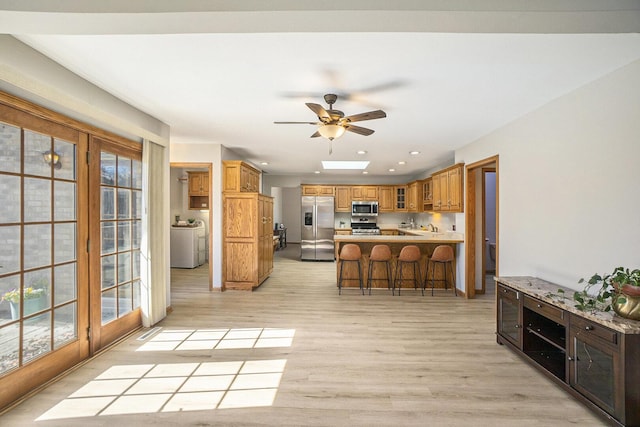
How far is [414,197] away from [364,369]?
6115 mm

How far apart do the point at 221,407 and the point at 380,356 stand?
58.5 inches

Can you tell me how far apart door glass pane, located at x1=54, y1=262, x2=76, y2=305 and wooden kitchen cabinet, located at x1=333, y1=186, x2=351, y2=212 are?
672cm

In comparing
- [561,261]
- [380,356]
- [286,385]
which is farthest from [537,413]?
[286,385]

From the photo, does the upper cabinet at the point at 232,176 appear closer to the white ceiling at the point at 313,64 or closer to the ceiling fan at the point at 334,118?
the white ceiling at the point at 313,64

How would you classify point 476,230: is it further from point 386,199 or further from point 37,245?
point 37,245

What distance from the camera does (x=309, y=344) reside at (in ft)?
10.3

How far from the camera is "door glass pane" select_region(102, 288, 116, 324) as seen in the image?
3.03m

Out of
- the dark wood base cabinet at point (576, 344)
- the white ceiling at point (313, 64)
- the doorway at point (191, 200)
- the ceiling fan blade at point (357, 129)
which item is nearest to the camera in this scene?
the white ceiling at point (313, 64)

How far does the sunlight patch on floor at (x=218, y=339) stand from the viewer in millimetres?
3086

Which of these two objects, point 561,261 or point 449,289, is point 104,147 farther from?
point 449,289

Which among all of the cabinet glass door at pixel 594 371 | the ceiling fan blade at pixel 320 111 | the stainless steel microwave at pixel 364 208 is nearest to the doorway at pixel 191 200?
the stainless steel microwave at pixel 364 208

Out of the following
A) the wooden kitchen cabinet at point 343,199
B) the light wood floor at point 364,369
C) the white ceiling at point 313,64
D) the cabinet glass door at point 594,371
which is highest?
the white ceiling at point 313,64

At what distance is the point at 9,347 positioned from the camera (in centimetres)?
211

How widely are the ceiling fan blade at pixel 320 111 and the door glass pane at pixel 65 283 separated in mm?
2489
